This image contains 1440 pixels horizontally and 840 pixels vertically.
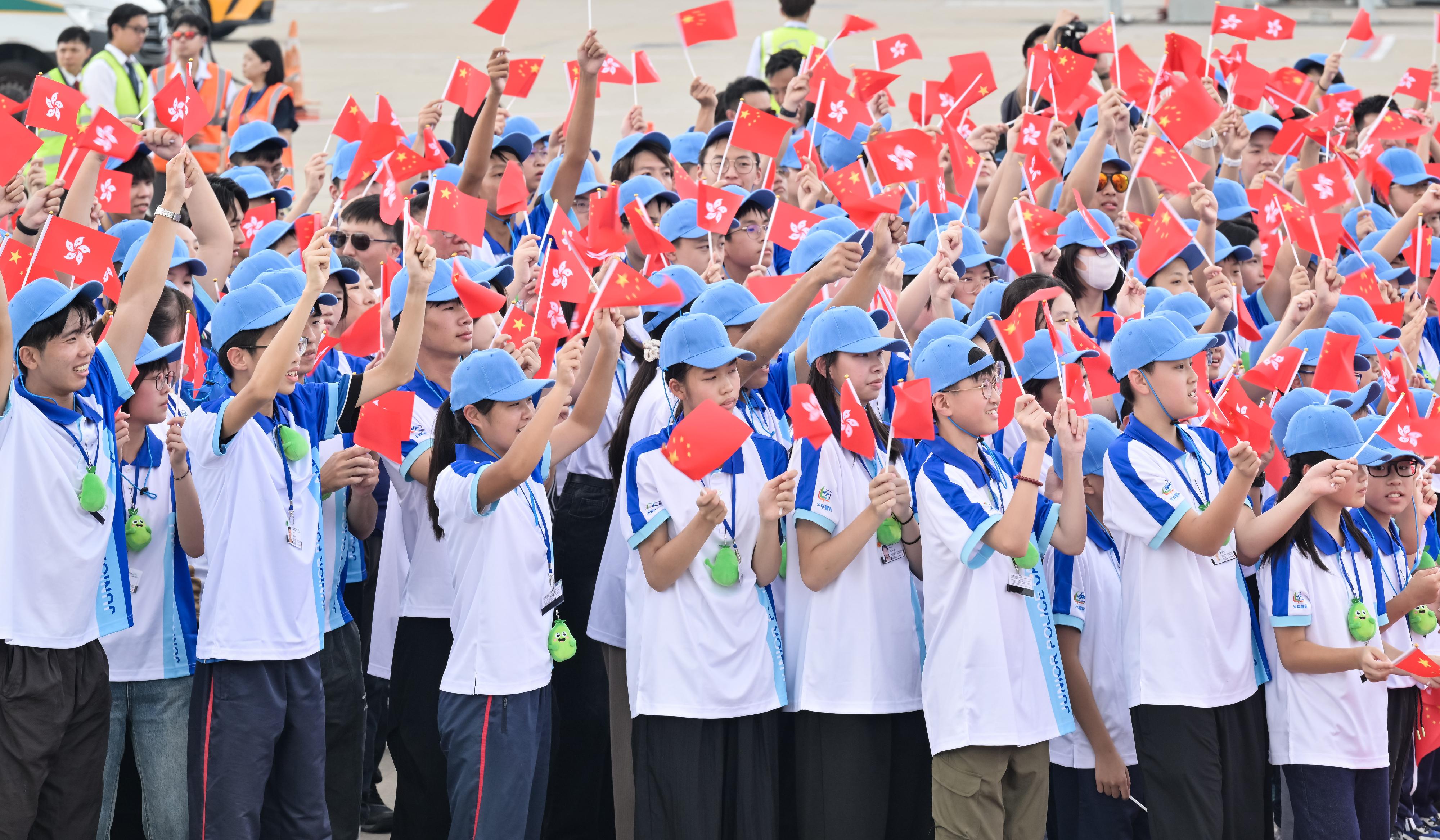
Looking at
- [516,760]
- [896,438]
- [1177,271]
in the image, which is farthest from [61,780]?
[1177,271]

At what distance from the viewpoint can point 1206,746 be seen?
4.73 metres

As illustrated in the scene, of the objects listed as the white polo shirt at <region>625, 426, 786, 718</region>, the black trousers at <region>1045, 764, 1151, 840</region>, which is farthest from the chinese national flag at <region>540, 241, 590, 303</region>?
the black trousers at <region>1045, 764, 1151, 840</region>

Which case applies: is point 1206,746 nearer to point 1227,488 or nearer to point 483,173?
point 1227,488

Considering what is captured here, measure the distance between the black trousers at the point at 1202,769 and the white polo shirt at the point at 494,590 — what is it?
188 cm

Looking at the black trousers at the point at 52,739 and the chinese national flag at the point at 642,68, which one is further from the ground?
the chinese national flag at the point at 642,68

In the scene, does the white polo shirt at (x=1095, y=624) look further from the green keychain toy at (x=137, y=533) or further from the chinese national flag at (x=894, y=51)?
the chinese national flag at (x=894, y=51)

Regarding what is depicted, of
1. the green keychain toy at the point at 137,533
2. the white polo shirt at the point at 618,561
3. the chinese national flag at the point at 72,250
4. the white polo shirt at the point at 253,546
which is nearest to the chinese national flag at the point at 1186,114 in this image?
the white polo shirt at the point at 618,561

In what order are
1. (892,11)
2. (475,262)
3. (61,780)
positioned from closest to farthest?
(61,780) < (475,262) < (892,11)

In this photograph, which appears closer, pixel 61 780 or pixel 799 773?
pixel 61 780

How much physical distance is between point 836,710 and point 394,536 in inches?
65.0

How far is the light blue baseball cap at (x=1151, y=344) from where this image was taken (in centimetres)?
486

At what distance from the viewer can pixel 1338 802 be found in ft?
15.7

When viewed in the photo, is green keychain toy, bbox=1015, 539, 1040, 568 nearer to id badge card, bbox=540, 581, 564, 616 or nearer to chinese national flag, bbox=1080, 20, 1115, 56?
id badge card, bbox=540, 581, 564, 616

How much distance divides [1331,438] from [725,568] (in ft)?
6.51
